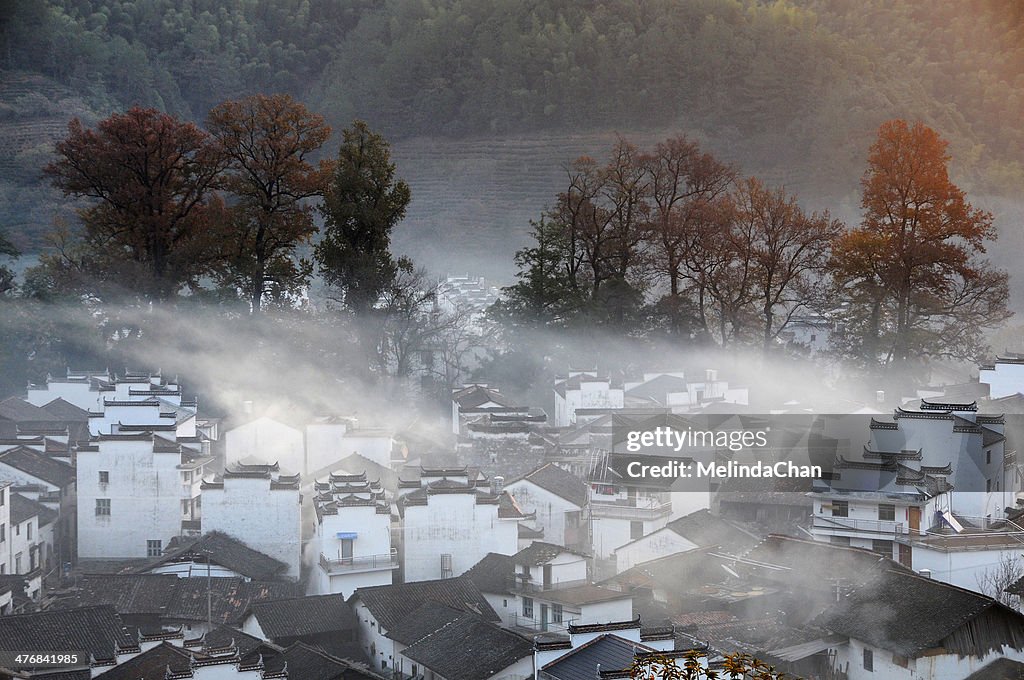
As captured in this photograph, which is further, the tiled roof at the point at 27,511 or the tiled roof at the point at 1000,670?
the tiled roof at the point at 27,511

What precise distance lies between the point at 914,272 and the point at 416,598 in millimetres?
10700

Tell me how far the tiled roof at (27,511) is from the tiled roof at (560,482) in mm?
5666

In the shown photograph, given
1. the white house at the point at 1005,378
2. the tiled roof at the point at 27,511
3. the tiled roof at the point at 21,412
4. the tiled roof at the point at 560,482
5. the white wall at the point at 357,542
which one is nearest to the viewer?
the white wall at the point at 357,542

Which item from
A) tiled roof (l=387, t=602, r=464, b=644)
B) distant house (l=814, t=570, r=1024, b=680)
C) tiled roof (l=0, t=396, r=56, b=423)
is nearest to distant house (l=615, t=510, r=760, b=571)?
distant house (l=814, t=570, r=1024, b=680)

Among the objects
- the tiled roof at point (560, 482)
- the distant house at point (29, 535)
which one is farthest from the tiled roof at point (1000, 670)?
the distant house at point (29, 535)

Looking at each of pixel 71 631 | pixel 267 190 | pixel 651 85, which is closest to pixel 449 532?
pixel 71 631

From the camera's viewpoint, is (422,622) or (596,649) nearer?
(596,649)

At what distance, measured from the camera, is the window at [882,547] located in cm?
1458

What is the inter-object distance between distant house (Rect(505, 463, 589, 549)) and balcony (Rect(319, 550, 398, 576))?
2323 millimetres

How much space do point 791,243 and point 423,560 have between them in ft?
30.4

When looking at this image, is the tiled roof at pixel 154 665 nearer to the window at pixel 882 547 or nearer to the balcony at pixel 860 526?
the balcony at pixel 860 526

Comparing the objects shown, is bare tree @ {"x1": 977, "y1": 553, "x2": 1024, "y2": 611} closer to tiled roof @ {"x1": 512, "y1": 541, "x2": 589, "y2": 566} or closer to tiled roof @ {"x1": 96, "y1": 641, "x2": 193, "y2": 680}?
tiled roof @ {"x1": 512, "y1": 541, "x2": 589, "y2": 566}

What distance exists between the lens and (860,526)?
14.9 metres

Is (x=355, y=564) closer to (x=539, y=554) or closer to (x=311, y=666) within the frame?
(x=539, y=554)
